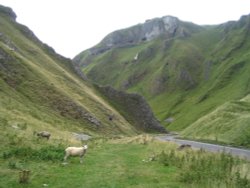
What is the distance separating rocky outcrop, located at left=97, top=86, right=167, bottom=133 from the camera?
368ft

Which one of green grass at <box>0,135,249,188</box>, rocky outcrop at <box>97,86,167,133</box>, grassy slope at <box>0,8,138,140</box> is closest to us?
green grass at <box>0,135,249,188</box>

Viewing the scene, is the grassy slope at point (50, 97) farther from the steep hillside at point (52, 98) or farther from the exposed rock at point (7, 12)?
the exposed rock at point (7, 12)

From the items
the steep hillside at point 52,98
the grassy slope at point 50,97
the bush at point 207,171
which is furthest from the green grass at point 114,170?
the grassy slope at point 50,97

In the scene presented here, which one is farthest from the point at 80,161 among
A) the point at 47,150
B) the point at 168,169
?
the point at 168,169

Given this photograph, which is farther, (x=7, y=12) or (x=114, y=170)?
(x=7, y=12)

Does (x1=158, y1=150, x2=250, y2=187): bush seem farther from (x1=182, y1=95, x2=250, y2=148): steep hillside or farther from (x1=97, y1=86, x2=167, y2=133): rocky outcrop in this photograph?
(x1=97, y1=86, x2=167, y2=133): rocky outcrop

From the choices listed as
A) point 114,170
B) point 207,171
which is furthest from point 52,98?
point 207,171

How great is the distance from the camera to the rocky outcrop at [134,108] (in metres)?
112

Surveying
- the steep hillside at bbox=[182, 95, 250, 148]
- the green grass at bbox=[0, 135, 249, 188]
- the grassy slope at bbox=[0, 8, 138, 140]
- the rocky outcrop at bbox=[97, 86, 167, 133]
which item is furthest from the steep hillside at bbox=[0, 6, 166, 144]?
the green grass at bbox=[0, 135, 249, 188]

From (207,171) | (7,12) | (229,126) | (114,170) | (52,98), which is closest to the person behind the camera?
(207,171)

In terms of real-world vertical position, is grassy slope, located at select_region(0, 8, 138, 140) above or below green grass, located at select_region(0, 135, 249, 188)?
above

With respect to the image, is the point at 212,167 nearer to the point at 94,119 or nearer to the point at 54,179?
the point at 54,179

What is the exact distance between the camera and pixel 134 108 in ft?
382

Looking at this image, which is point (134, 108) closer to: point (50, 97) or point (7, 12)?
point (50, 97)
